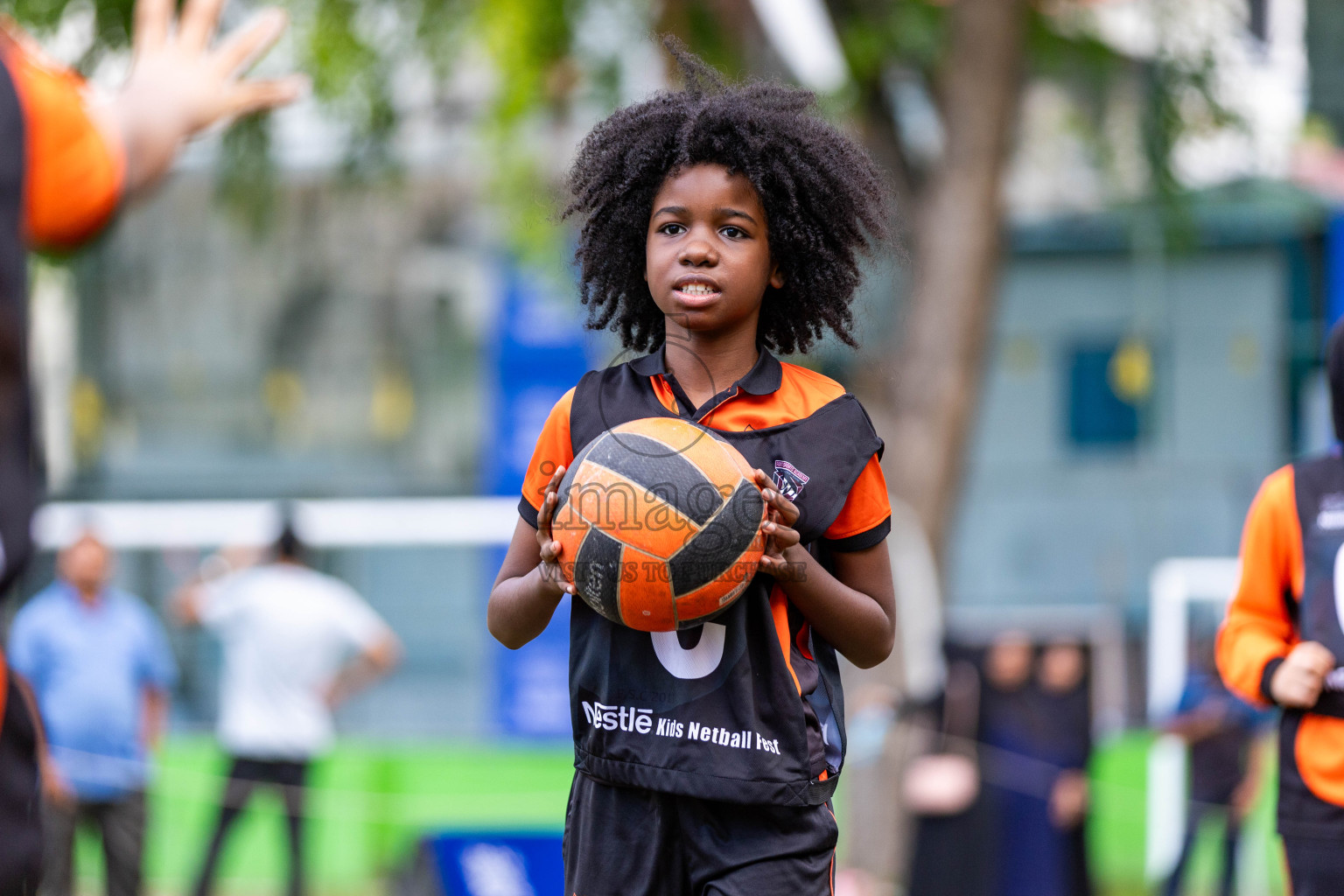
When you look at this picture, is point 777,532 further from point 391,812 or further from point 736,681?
point 391,812

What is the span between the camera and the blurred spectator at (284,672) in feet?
25.0

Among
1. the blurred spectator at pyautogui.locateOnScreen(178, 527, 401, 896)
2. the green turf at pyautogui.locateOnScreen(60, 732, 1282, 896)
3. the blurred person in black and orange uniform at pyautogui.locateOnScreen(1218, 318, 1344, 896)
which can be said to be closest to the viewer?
the blurred person in black and orange uniform at pyautogui.locateOnScreen(1218, 318, 1344, 896)

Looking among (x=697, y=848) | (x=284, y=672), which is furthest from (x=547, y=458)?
(x=284, y=672)

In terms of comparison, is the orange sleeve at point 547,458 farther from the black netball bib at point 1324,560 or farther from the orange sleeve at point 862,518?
the black netball bib at point 1324,560

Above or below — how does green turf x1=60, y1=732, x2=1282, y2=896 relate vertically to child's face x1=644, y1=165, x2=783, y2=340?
below

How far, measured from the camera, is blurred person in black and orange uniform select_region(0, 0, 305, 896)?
6.18 feet

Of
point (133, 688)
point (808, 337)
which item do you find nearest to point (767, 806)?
point (808, 337)

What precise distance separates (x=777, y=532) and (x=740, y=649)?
0.26 metres

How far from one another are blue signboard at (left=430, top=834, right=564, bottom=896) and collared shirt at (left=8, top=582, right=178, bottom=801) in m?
2.09

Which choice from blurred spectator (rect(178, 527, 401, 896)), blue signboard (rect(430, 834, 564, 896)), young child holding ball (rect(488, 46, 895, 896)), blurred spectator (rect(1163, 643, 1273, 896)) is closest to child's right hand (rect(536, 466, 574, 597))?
young child holding ball (rect(488, 46, 895, 896))

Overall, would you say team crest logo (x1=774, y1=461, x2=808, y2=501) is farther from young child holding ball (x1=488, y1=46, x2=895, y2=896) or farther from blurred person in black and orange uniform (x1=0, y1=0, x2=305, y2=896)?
blurred person in black and orange uniform (x1=0, y1=0, x2=305, y2=896)

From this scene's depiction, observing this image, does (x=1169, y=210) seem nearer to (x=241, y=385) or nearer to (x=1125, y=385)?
(x=1125, y=385)

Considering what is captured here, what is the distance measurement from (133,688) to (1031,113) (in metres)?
7.93

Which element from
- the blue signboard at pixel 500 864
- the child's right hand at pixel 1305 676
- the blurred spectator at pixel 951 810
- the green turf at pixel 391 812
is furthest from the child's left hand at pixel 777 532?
the blurred spectator at pixel 951 810
